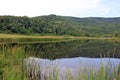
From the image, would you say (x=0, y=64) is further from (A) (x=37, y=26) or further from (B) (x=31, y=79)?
(A) (x=37, y=26)

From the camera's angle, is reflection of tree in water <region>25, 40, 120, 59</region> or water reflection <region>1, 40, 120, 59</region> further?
reflection of tree in water <region>25, 40, 120, 59</region>

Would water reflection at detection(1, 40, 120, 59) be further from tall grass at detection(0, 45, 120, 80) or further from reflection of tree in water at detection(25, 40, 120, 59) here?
tall grass at detection(0, 45, 120, 80)

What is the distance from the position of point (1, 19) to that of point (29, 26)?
14.1 metres

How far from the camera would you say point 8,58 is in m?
16.4

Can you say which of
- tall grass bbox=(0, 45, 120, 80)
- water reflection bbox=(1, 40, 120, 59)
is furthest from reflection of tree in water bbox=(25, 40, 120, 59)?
tall grass bbox=(0, 45, 120, 80)

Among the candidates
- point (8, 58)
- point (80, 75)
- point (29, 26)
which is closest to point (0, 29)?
point (29, 26)

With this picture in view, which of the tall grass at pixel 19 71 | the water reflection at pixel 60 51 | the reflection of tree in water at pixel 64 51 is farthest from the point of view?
the reflection of tree in water at pixel 64 51

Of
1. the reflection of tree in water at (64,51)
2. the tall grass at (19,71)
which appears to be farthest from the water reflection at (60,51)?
the tall grass at (19,71)

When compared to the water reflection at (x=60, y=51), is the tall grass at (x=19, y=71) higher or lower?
higher

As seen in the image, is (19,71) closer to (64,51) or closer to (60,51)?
(60,51)

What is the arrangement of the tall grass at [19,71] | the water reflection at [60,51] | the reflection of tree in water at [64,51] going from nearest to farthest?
the tall grass at [19,71] → the water reflection at [60,51] → the reflection of tree in water at [64,51]

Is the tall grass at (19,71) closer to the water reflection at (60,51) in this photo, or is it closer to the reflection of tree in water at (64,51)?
the water reflection at (60,51)

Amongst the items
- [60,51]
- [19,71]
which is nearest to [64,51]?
[60,51]

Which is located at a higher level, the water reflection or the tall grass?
the tall grass
